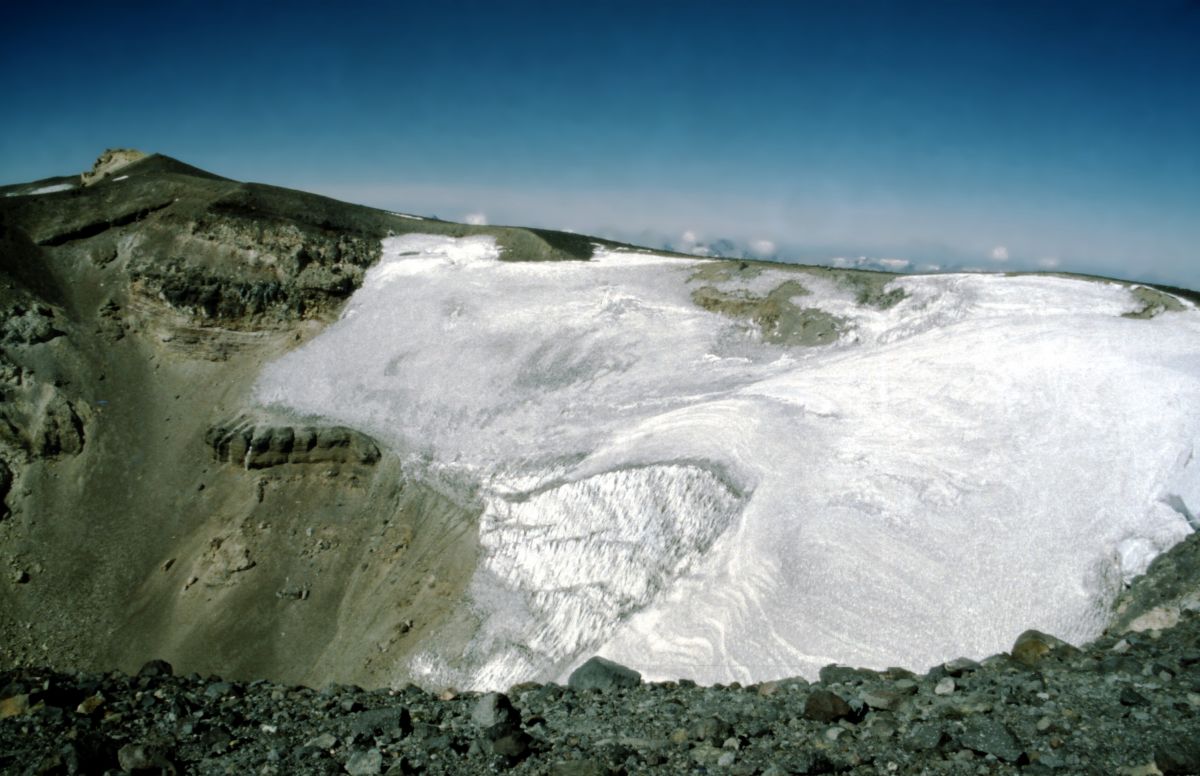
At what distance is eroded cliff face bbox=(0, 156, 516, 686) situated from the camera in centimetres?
2217

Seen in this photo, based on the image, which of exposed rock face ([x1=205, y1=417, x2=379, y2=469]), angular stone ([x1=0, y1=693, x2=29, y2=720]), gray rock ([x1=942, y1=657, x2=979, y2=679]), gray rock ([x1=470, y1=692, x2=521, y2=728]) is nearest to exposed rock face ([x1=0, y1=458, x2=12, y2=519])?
exposed rock face ([x1=205, y1=417, x2=379, y2=469])

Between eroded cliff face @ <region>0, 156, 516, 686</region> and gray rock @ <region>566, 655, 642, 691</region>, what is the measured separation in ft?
28.6

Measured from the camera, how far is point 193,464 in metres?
27.6

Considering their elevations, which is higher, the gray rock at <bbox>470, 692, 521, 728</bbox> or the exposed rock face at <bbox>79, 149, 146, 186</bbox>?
the exposed rock face at <bbox>79, 149, 146, 186</bbox>

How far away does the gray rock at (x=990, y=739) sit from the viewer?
281 inches

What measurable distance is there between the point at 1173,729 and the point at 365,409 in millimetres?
23835

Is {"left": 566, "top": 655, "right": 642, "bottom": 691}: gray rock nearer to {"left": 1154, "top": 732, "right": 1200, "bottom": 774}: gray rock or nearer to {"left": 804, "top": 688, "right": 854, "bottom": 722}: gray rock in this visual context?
{"left": 804, "top": 688, "right": 854, "bottom": 722}: gray rock

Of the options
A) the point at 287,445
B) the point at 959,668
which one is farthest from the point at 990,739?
the point at 287,445

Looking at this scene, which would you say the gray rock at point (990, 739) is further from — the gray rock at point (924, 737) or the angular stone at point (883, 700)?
the angular stone at point (883, 700)

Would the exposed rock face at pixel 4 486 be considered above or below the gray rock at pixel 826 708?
below

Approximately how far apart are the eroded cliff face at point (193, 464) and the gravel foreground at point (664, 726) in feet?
34.5

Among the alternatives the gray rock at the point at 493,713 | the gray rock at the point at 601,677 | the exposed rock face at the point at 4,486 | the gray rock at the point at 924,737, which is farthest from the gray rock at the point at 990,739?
the exposed rock face at the point at 4,486

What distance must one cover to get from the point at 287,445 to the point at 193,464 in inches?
168

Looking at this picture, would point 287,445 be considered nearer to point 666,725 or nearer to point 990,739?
point 666,725
